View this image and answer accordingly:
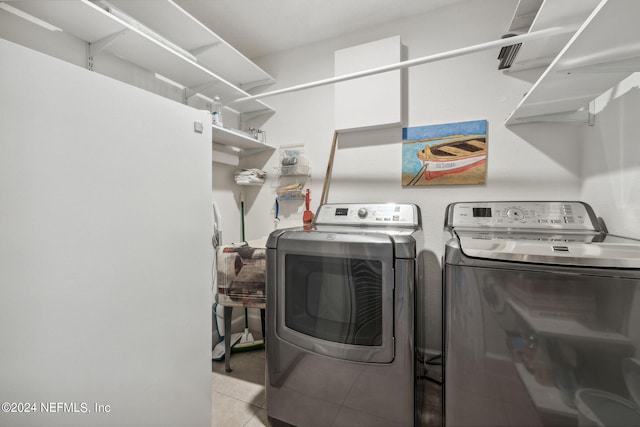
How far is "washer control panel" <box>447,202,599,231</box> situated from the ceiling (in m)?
1.51

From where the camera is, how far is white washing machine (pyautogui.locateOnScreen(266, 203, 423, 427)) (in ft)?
3.70

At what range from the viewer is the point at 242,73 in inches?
91.0

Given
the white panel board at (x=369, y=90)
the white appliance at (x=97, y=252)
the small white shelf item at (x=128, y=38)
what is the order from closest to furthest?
the white appliance at (x=97, y=252) < the small white shelf item at (x=128, y=38) < the white panel board at (x=369, y=90)

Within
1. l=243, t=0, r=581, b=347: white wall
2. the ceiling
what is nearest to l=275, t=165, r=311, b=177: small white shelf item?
l=243, t=0, r=581, b=347: white wall

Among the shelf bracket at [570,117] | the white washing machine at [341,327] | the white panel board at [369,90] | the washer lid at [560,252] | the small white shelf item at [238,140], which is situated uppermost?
the white panel board at [369,90]

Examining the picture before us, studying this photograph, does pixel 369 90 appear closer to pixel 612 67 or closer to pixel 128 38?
pixel 612 67

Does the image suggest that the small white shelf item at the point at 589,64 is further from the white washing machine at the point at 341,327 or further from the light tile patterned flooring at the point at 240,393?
the light tile patterned flooring at the point at 240,393

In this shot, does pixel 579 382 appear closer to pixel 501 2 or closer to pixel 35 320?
pixel 35 320

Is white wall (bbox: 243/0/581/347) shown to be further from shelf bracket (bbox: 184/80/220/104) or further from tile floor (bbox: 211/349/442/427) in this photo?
shelf bracket (bbox: 184/80/220/104)

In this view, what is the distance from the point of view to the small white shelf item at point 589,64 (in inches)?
30.1

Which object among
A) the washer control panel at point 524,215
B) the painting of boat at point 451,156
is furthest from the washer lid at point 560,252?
the painting of boat at point 451,156

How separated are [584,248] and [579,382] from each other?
420 millimetres

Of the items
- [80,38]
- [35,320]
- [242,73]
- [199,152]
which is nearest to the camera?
[35,320]

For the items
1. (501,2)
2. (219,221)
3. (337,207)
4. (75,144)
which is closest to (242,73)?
(219,221)
